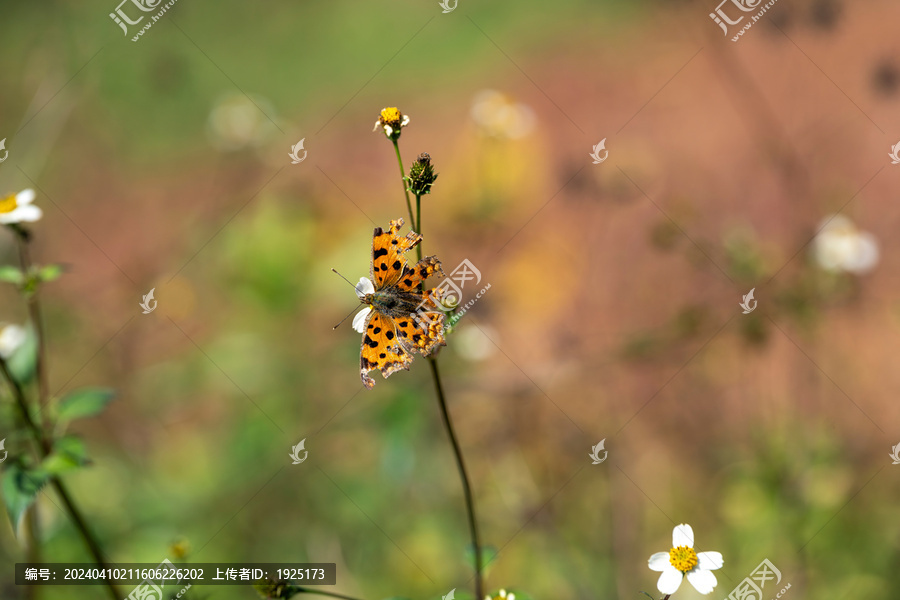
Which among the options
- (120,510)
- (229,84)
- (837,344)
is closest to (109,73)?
(229,84)

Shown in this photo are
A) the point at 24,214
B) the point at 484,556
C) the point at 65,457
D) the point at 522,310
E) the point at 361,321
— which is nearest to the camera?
the point at 361,321

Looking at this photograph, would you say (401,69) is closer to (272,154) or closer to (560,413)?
(272,154)

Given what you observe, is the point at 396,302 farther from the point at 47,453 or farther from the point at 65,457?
the point at 47,453

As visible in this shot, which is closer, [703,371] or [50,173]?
[703,371]

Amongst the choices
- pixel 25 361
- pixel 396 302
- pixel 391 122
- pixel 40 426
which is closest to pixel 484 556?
pixel 396 302

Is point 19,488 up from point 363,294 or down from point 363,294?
down

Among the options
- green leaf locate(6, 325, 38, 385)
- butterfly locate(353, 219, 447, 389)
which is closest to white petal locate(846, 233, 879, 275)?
butterfly locate(353, 219, 447, 389)

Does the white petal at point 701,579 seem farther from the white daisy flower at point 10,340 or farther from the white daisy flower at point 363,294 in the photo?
the white daisy flower at point 10,340

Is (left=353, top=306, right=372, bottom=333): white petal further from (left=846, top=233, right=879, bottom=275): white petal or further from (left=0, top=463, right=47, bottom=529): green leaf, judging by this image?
(left=846, top=233, right=879, bottom=275): white petal
